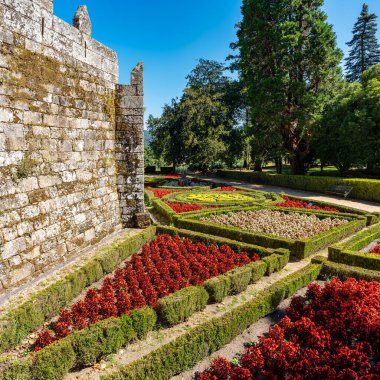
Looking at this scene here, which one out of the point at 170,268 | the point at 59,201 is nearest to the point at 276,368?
the point at 170,268

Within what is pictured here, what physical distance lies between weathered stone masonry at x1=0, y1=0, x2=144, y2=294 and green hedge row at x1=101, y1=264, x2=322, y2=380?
3131 millimetres

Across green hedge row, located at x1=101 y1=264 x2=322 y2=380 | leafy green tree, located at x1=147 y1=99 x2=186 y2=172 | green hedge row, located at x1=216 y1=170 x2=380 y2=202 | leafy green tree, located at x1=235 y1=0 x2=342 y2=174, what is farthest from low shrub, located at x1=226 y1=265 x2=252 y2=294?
leafy green tree, located at x1=147 y1=99 x2=186 y2=172

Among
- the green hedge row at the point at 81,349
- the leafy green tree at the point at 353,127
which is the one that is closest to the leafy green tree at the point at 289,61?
the leafy green tree at the point at 353,127

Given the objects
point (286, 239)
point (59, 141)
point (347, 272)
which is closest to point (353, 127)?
point (286, 239)

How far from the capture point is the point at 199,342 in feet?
14.8

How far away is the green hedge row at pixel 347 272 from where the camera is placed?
682cm

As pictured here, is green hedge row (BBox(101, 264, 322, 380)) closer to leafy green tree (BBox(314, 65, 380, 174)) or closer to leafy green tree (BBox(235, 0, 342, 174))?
leafy green tree (BBox(314, 65, 380, 174))

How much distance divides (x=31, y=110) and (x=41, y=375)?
15.1ft

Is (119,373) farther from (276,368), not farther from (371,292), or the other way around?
(371,292)

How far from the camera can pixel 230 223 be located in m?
11.5

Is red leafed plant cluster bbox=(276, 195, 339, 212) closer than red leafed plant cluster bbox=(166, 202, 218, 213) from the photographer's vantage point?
No

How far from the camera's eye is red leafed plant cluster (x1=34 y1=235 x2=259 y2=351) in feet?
16.7

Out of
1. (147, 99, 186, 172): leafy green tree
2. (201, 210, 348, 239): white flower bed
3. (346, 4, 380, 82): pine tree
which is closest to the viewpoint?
(201, 210, 348, 239): white flower bed

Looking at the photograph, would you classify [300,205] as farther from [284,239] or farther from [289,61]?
[289,61]
